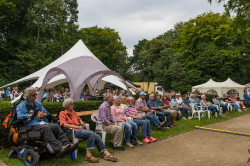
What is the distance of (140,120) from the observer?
6.00m

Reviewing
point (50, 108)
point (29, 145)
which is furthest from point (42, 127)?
point (50, 108)

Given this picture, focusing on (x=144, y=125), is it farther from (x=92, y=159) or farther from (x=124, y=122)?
(x=92, y=159)

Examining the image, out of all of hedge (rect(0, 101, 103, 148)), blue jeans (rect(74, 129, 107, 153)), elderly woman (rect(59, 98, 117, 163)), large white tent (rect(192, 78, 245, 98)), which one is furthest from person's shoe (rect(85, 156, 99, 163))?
A: large white tent (rect(192, 78, 245, 98))

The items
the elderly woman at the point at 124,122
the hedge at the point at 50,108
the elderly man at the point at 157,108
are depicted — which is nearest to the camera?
the hedge at the point at 50,108

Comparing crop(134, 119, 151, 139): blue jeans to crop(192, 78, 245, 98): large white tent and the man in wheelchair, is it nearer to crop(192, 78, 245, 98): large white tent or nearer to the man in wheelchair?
the man in wheelchair

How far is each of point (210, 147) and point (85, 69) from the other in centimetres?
641

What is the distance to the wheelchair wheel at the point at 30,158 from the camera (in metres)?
3.64

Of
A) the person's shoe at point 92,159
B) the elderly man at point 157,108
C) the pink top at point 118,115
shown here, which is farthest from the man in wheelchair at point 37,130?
the elderly man at point 157,108

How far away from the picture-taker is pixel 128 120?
610 centimetres

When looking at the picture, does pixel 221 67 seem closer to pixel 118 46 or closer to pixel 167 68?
pixel 167 68

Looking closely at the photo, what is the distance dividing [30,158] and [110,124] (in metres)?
2.04

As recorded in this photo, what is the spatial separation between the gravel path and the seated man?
0.60 meters

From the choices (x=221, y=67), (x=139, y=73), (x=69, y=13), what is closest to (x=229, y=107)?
(x=221, y=67)

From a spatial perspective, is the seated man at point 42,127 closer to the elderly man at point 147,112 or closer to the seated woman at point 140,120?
the seated woman at point 140,120
